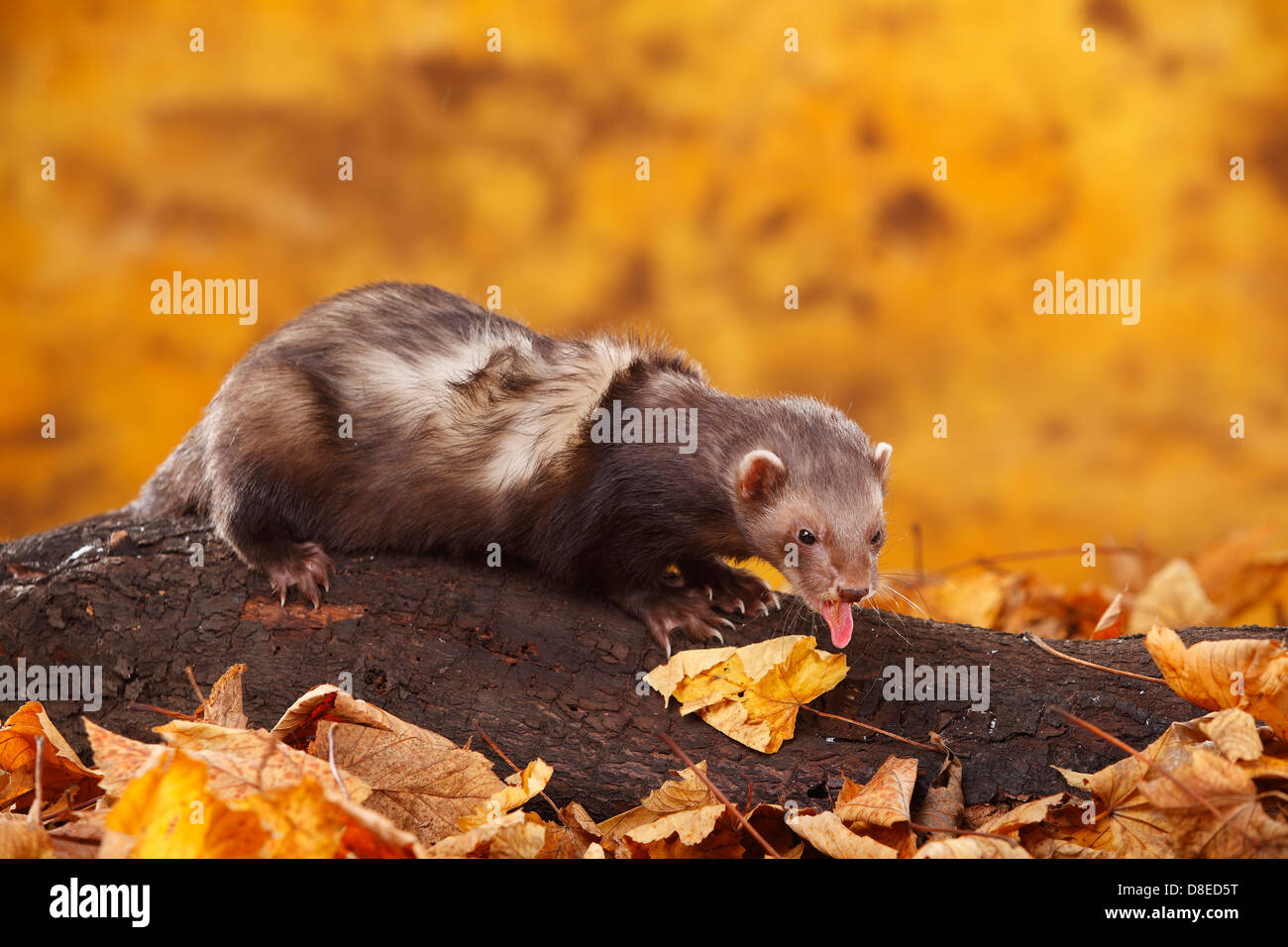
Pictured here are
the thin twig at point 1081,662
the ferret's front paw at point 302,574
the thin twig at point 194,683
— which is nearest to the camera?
the thin twig at point 1081,662

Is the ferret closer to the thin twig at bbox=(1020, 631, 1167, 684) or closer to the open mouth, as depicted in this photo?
the open mouth

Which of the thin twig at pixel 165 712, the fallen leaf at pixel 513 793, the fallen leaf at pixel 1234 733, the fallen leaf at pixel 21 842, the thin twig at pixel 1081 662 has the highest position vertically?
the thin twig at pixel 1081 662

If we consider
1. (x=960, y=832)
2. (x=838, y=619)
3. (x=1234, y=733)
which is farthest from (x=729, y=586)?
(x=1234, y=733)

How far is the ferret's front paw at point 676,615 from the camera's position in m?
3.80

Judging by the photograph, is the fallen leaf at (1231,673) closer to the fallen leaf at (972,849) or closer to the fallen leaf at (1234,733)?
the fallen leaf at (1234,733)

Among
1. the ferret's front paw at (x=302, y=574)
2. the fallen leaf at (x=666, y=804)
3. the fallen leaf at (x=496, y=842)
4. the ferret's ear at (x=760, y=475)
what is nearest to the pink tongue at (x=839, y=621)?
the ferret's ear at (x=760, y=475)

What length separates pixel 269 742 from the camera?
2803mm

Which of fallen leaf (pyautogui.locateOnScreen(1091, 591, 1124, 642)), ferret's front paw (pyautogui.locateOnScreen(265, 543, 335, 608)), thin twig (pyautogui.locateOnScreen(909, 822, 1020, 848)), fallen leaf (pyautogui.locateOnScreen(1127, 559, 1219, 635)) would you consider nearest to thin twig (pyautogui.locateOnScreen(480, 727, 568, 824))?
ferret's front paw (pyautogui.locateOnScreen(265, 543, 335, 608))

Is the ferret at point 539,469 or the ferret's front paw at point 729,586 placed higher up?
the ferret at point 539,469

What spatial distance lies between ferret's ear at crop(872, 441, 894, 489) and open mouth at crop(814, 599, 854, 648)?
617 mm

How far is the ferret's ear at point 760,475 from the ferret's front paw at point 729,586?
0.43 meters

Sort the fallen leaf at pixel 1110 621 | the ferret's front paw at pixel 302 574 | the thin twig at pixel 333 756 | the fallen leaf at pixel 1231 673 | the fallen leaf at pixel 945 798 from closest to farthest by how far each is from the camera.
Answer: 1. the thin twig at pixel 333 756
2. the fallen leaf at pixel 1231 673
3. the fallen leaf at pixel 945 798
4. the ferret's front paw at pixel 302 574
5. the fallen leaf at pixel 1110 621
